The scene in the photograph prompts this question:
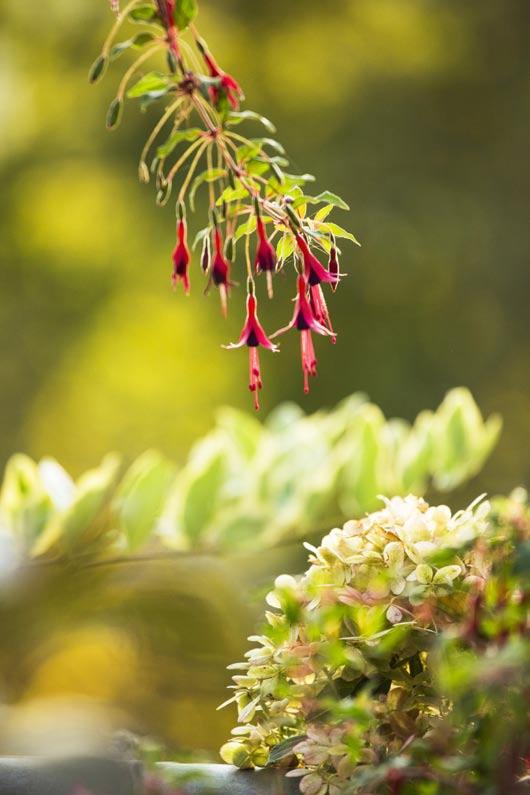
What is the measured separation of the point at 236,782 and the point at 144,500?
57 centimetres

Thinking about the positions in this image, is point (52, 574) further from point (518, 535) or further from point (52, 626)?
point (518, 535)

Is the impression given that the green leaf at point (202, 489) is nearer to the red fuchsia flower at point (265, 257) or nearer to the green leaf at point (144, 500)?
the green leaf at point (144, 500)

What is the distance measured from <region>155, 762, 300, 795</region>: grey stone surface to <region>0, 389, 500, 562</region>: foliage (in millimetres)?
556

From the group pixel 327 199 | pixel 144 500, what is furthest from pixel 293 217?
pixel 144 500

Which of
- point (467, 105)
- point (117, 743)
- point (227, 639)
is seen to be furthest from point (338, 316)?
point (117, 743)

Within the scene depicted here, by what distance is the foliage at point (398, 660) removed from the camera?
464mm

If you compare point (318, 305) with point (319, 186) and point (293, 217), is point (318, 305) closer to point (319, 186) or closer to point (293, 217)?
point (293, 217)

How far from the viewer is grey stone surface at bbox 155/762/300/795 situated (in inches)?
23.2

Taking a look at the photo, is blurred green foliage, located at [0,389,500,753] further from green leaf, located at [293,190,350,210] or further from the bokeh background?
the bokeh background

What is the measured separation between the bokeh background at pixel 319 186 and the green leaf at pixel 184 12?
8.79 ft

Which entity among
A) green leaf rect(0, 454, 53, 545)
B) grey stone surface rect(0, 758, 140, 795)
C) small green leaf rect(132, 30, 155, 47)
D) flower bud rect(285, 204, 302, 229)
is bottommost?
grey stone surface rect(0, 758, 140, 795)

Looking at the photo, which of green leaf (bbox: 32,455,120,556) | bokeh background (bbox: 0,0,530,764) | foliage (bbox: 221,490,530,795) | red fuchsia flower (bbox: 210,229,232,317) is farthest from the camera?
bokeh background (bbox: 0,0,530,764)

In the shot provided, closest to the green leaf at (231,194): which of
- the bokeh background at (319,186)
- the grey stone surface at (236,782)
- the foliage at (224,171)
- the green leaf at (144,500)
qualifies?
the foliage at (224,171)

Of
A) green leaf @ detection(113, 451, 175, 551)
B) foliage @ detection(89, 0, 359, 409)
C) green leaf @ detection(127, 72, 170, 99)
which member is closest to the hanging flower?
foliage @ detection(89, 0, 359, 409)
